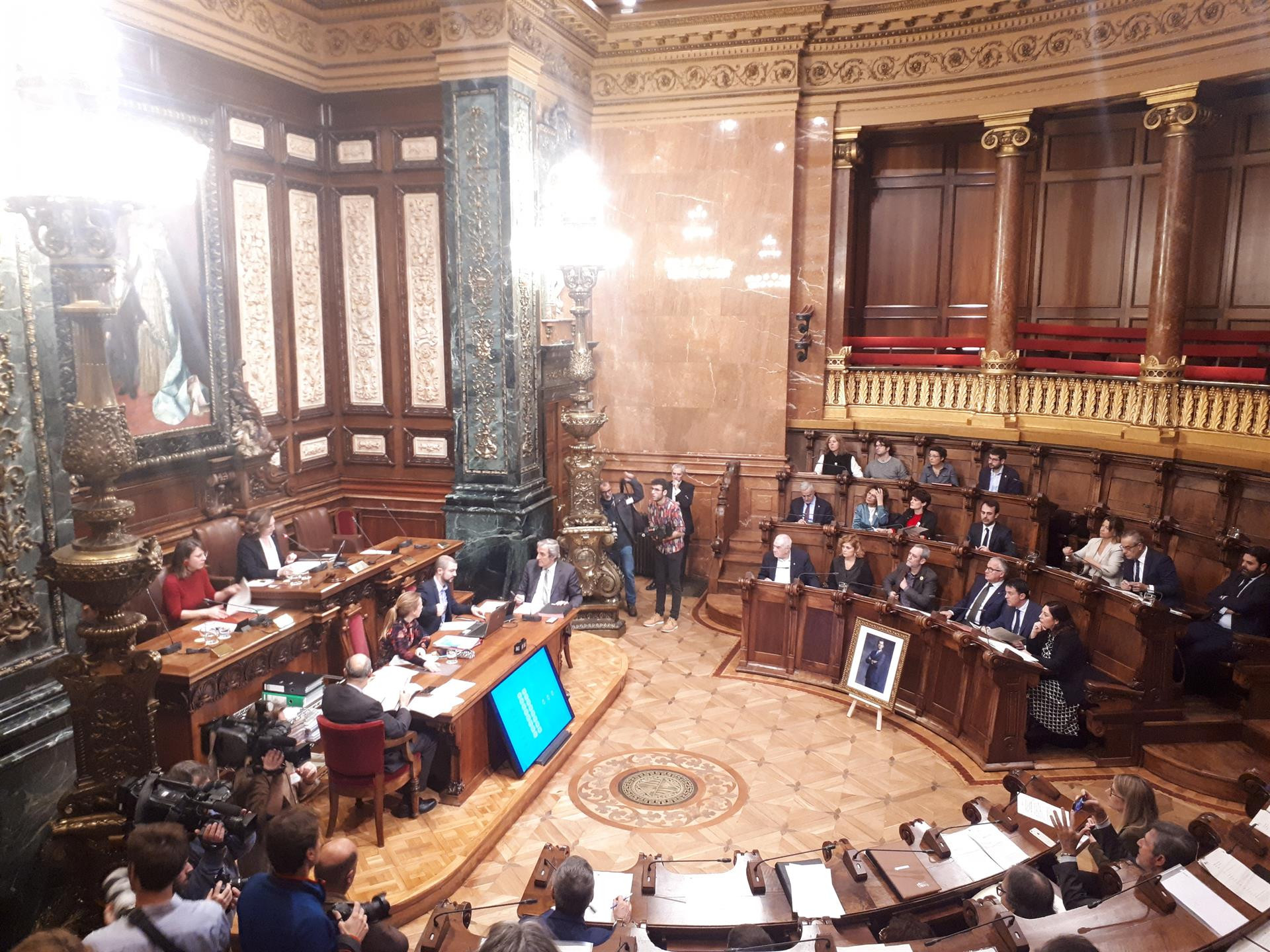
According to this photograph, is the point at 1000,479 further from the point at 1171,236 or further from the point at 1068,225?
the point at 1068,225

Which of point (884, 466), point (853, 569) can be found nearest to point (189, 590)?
point (853, 569)

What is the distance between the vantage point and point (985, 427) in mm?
9773

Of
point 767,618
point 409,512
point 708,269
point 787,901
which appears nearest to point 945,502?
point 767,618

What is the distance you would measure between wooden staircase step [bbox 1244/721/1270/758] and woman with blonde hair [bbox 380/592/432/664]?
5.31 metres

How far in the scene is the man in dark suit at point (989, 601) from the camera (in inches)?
263

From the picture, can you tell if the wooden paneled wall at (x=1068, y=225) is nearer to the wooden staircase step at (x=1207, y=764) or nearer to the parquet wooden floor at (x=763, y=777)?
the wooden staircase step at (x=1207, y=764)

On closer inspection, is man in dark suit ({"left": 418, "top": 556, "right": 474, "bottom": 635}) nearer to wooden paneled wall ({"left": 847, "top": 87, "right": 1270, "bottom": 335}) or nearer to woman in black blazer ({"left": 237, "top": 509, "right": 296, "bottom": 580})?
woman in black blazer ({"left": 237, "top": 509, "right": 296, "bottom": 580})

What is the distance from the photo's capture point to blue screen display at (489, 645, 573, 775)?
5859 mm

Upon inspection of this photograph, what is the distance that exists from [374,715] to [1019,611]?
4305 millimetres

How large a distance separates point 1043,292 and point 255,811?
1005 centimetres

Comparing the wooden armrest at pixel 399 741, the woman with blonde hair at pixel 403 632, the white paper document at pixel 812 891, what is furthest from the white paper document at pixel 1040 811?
the woman with blonde hair at pixel 403 632

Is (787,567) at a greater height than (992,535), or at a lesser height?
lesser

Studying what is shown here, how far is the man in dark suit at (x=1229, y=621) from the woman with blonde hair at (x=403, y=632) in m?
5.22

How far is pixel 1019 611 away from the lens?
6.48 metres
